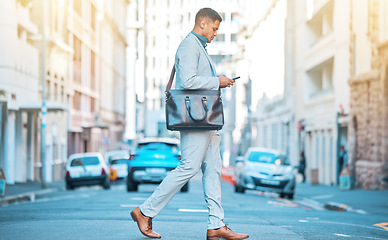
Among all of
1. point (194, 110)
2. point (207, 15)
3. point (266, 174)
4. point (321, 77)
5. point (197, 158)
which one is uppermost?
point (321, 77)

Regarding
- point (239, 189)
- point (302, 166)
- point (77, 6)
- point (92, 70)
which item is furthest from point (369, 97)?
point (92, 70)

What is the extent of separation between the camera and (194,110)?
7.64 m

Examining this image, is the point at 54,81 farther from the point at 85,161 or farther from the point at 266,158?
the point at 266,158

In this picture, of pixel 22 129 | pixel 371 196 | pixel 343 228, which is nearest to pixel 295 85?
pixel 22 129

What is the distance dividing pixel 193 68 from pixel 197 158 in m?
0.78

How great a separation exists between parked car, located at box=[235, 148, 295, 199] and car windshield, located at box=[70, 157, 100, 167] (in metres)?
8.11

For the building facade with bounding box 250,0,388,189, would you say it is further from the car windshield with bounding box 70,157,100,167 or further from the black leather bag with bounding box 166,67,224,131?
the black leather bag with bounding box 166,67,224,131

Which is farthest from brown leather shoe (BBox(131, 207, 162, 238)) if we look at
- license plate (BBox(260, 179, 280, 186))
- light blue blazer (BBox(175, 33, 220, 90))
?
license plate (BBox(260, 179, 280, 186))

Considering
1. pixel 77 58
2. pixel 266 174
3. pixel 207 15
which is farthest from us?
pixel 77 58

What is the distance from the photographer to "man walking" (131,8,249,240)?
7.66 m

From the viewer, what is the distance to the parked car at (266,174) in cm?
2592

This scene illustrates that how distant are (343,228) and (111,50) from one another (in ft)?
241

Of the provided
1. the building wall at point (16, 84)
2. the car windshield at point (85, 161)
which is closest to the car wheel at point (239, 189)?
the car windshield at point (85, 161)

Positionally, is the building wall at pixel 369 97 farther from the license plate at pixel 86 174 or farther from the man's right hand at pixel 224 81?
the man's right hand at pixel 224 81
